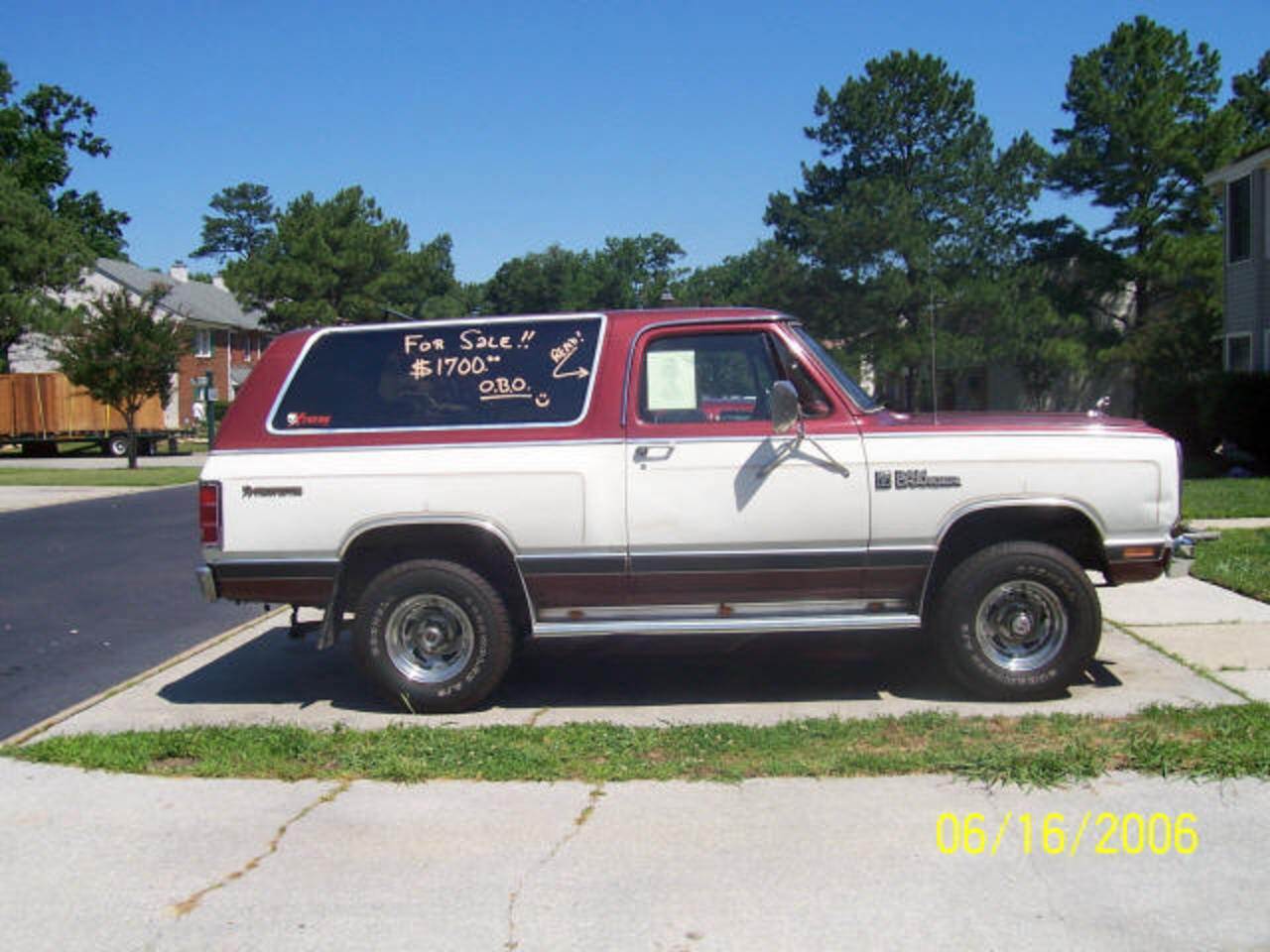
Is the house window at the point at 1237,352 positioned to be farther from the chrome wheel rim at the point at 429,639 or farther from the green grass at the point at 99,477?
the chrome wheel rim at the point at 429,639

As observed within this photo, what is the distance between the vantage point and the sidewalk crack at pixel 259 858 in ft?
14.1

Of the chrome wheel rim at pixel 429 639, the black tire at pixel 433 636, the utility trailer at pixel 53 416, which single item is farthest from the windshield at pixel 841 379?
the utility trailer at pixel 53 416

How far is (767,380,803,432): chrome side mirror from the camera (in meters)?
6.04

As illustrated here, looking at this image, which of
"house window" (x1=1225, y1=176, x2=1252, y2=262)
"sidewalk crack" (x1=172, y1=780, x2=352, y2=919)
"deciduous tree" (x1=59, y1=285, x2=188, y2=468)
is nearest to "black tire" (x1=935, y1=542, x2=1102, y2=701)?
"sidewalk crack" (x1=172, y1=780, x2=352, y2=919)

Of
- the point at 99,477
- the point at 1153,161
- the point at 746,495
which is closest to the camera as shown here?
the point at 746,495

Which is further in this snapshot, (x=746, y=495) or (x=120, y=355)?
(x=120, y=355)

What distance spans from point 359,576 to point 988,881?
3.71 meters

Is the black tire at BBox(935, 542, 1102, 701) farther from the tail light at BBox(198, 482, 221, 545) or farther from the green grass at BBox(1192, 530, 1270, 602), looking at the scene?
the tail light at BBox(198, 482, 221, 545)

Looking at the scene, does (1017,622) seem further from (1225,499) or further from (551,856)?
(1225,499)

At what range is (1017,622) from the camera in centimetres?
633

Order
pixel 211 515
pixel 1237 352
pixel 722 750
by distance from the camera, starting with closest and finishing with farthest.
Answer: pixel 722 750 < pixel 211 515 < pixel 1237 352

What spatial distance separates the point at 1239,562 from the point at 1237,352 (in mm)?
16778
